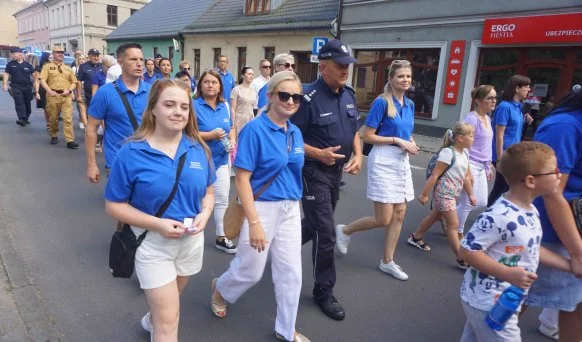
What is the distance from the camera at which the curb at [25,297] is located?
113 inches

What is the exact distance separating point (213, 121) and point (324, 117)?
1.57m

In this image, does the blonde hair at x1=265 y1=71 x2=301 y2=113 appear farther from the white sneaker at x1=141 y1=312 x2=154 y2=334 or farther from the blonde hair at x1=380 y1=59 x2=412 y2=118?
the white sneaker at x1=141 y1=312 x2=154 y2=334

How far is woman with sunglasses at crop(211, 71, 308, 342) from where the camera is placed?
8.52 ft

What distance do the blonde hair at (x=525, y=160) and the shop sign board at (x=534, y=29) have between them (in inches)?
410

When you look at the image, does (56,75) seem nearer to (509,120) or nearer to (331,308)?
(331,308)

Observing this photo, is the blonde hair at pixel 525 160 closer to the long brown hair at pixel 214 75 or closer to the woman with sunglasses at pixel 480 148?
the woman with sunglasses at pixel 480 148

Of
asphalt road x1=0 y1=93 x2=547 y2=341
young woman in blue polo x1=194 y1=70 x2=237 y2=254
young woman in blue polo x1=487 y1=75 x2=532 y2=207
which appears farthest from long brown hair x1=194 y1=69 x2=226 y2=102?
young woman in blue polo x1=487 y1=75 x2=532 y2=207

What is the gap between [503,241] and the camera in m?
2.04

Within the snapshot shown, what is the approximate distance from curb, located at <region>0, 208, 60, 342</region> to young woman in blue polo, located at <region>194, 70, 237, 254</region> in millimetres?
1687

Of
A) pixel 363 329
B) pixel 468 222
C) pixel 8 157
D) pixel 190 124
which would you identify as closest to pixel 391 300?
pixel 363 329

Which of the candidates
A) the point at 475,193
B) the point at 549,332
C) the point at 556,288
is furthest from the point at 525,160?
the point at 475,193

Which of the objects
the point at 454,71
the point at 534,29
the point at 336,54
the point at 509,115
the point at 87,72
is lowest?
the point at 509,115

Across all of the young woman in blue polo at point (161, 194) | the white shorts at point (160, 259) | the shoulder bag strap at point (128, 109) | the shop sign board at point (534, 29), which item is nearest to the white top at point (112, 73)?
the shoulder bag strap at point (128, 109)

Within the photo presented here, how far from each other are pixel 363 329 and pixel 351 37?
1510 cm
